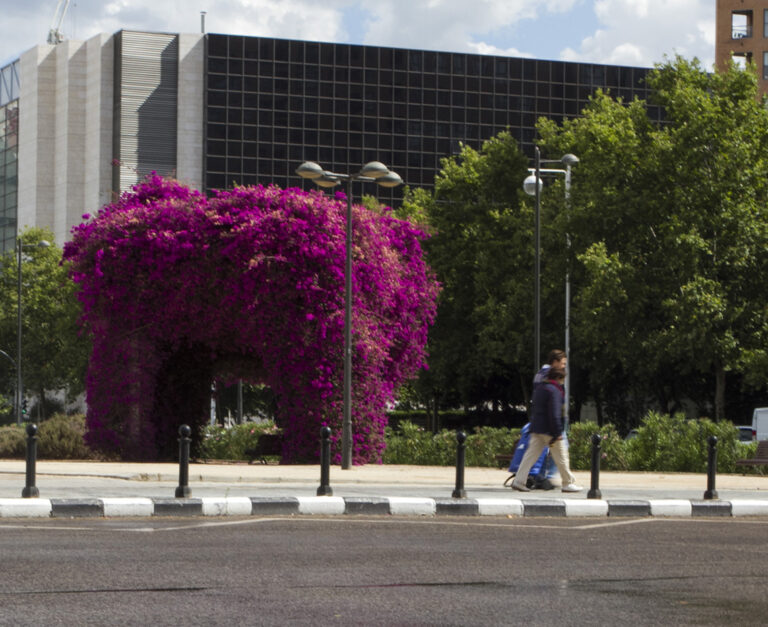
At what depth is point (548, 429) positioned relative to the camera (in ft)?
55.0

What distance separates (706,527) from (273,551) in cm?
510

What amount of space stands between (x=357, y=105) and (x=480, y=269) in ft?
160

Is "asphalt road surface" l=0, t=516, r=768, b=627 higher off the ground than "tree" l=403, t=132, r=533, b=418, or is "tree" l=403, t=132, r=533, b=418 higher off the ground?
"tree" l=403, t=132, r=533, b=418

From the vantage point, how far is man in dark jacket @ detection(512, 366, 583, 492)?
16766 mm

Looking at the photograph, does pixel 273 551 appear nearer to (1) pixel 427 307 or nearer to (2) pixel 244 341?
(2) pixel 244 341

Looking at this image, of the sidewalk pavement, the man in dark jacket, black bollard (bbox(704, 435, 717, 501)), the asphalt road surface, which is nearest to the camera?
the asphalt road surface

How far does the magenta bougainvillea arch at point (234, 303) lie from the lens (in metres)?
25.3

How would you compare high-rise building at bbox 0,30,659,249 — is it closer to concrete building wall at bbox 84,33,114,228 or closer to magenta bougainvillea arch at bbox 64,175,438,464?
concrete building wall at bbox 84,33,114,228

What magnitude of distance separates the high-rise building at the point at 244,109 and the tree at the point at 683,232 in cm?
5375

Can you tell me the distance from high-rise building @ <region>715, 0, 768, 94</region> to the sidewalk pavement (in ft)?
253

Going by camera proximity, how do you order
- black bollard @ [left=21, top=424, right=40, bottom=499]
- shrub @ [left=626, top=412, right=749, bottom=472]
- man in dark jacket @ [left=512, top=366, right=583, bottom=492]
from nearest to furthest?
black bollard @ [left=21, top=424, right=40, bottom=499] → man in dark jacket @ [left=512, top=366, right=583, bottom=492] → shrub @ [left=626, top=412, right=749, bottom=472]

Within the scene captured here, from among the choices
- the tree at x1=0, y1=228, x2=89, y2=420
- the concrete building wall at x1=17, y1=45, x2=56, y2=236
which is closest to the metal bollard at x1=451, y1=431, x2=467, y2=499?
the tree at x1=0, y1=228, x2=89, y2=420

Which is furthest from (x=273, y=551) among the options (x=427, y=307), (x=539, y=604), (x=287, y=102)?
(x=287, y=102)

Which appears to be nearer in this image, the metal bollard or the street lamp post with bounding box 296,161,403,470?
the metal bollard
